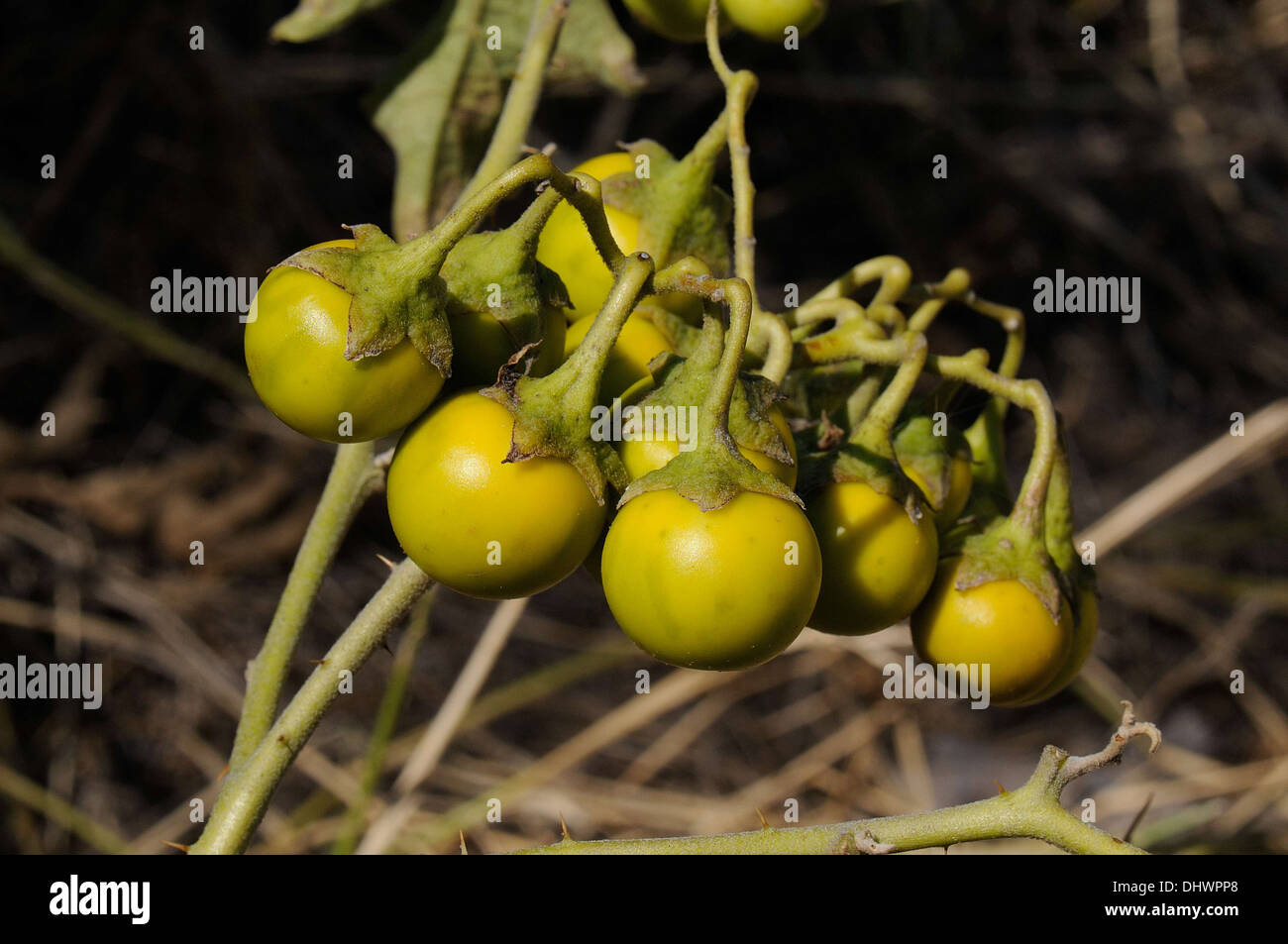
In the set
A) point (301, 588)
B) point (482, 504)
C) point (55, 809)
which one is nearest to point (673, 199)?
point (482, 504)

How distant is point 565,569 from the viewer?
102cm

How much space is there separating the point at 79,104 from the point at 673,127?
1544mm

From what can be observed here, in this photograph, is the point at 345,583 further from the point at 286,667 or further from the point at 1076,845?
the point at 1076,845

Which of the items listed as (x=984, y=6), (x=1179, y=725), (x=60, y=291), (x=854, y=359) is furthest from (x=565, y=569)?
(x=1179, y=725)

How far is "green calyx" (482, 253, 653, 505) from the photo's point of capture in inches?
37.9

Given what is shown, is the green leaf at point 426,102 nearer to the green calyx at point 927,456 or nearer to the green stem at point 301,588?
the green stem at point 301,588

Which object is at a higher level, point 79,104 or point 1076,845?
point 79,104

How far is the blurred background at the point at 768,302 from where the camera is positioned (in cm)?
298

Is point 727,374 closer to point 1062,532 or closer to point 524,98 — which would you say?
point 1062,532

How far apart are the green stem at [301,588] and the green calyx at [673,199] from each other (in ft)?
1.28

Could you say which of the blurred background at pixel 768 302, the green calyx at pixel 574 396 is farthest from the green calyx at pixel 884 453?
the blurred background at pixel 768 302

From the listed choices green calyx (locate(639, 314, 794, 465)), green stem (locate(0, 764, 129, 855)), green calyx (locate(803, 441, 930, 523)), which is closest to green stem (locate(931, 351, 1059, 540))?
green calyx (locate(803, 441, 930, 523))

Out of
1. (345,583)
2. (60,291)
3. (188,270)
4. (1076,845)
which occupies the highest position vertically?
(188,270)

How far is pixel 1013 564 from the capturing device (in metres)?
1.19
